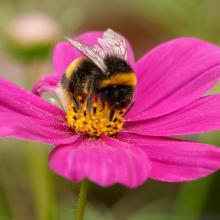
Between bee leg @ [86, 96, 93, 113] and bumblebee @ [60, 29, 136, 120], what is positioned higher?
bumblebee @ [60, 29, 136, 120]

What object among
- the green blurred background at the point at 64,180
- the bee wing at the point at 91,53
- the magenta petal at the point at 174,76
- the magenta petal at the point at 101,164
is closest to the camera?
the magenta petal at the point at 101,164

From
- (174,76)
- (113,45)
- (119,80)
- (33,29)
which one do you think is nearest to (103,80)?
(119,80)

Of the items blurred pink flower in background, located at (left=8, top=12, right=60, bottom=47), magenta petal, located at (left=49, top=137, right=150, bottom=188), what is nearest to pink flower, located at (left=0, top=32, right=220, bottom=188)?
magenta petal, located at (left=49, top=137, right=150, bottom=188)

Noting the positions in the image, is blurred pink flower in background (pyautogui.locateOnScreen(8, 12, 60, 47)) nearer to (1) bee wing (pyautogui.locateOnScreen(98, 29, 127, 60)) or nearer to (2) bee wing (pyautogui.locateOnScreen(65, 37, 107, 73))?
(1) bee wing (pyautogui.locateOnScreen(98, 29, 127, 60))

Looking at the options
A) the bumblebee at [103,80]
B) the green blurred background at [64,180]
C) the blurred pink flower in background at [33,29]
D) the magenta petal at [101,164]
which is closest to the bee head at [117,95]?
the bumblebee at [103,80]

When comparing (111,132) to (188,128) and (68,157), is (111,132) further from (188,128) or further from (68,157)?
(68,157)

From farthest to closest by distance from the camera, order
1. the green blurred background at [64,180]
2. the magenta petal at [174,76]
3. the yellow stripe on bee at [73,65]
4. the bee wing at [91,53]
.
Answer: the green blurred background at [64,180]
the magenta petal at [174,76]
the yellow stripe on bee at [73,65]
the bee wing at [91,53]

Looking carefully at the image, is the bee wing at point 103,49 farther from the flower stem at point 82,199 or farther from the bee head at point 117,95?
the flower stem at point 82,199

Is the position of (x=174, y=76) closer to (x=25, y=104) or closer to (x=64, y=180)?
(x=25, y=104)

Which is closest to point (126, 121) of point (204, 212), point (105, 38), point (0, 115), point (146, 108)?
point (146, 108)
